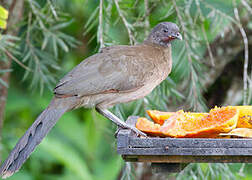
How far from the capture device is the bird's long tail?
2.89m

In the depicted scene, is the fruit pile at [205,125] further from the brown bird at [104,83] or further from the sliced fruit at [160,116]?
the brown bird at [104,83]

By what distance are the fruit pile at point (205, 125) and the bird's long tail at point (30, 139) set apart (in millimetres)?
613

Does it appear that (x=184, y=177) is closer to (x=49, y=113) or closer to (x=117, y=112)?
(x=117, y=112)

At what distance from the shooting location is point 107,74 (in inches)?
134

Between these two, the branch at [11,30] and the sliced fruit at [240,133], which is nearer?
the sliced fruit at [240,133]

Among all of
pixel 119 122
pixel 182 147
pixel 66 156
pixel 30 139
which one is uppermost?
pixel 182 147

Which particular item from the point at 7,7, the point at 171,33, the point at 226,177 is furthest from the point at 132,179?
the point at 7,7

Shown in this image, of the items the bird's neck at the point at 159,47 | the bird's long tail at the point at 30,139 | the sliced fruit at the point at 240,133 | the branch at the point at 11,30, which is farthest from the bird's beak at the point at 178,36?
the branch at the point at 11,30

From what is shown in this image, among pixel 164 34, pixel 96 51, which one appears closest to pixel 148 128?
pixel 96 51

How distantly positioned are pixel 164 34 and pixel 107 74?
777 mm

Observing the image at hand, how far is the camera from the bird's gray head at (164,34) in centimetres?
379

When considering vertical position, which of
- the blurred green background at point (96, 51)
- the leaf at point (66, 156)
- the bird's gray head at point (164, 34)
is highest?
the bird's gray head at point (164, 34)

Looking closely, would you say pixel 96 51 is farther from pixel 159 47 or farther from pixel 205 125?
pixel 205 125

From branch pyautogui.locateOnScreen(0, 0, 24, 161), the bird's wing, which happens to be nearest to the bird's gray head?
the bird's wing
